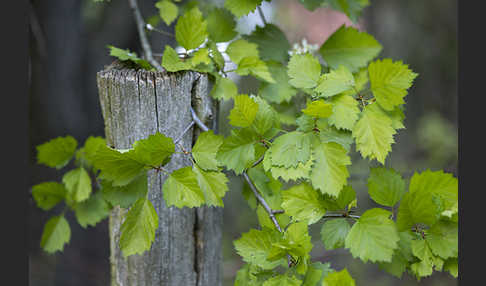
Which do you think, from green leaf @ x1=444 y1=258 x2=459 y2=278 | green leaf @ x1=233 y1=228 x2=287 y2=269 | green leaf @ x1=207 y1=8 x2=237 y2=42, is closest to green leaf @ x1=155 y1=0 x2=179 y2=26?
green leaf @ x1=207 y1=8 x2=237 y2=42

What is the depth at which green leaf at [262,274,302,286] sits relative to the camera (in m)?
0.75

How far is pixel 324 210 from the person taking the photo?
0.85 meters

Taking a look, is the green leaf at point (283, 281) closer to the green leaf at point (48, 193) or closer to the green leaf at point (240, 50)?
the green leaf at point (240, 50)

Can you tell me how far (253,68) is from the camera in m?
1.08

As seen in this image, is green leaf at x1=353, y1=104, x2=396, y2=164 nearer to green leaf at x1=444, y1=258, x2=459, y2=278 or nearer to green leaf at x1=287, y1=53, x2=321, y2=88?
green leaf at x1=287, y1=53, x2=321, y2=88

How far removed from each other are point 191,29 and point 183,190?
0.43m

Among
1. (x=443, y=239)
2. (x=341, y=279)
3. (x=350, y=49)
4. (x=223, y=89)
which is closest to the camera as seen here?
(x=341, y=279)

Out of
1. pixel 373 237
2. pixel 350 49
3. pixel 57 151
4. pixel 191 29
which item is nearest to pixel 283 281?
pixel 373 237

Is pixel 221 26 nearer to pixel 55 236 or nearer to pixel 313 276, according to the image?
pixel 313 276

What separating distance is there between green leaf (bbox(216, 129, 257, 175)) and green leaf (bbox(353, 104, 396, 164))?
236mm

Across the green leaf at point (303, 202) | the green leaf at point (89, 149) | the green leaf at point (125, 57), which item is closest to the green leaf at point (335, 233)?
the green leaf at point (303, 202)

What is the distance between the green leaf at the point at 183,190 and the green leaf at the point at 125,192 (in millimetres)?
61

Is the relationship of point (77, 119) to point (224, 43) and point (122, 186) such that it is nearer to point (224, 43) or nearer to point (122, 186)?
point (224, 43)

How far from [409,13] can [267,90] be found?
3311 mm
